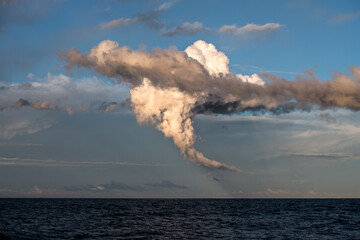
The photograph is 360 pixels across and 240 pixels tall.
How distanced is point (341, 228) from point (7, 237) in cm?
4876

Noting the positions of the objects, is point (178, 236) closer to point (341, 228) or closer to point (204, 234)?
point (204, 234)

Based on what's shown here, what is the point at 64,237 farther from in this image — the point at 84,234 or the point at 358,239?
the point at 358,239

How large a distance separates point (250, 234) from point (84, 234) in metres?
22.0

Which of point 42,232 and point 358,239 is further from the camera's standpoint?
point 42,232

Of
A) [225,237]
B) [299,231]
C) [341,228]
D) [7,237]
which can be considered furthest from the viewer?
[341,228]

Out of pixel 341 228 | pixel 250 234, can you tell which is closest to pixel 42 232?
pixel 250 234

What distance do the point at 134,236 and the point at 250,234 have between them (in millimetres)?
15533

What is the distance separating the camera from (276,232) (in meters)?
54.4

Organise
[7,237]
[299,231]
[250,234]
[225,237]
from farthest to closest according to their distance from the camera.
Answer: [299,231]
[250,234]
[225,237]
[7,237]

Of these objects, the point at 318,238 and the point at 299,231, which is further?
the point at 299,231

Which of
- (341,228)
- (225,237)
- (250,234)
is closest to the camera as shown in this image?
(225,237)

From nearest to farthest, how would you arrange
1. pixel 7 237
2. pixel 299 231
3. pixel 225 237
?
pixel 7 237 < pixel 225 237 < pixel 299 231

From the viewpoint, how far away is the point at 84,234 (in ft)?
164

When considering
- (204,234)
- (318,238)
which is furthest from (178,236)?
(318,238)
